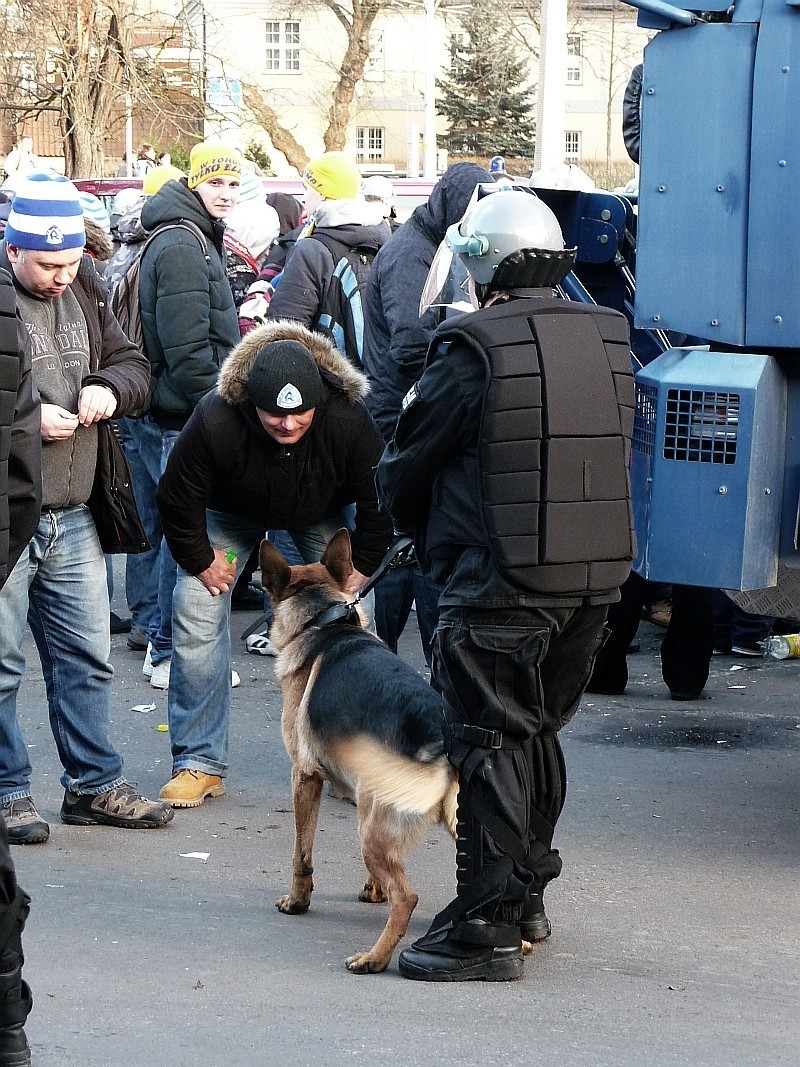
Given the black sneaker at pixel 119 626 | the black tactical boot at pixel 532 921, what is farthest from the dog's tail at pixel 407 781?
the black sneaker at pixel 119 626

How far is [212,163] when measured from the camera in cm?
683

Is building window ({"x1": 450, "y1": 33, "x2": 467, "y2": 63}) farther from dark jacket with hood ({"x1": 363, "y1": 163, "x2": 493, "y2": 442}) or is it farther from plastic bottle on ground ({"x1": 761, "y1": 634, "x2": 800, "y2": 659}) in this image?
dark jacket with hood ({"x1": 363, "y1": 163, "x2": 493, "y2": 442})

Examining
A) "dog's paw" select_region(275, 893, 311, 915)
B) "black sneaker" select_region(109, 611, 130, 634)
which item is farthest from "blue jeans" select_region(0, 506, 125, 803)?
"black sneaker" select_region(109, 611, 130, 634)

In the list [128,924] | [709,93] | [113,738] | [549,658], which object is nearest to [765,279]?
[709,93]

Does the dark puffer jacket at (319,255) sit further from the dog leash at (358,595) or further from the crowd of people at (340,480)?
the dog leash at (358,595)

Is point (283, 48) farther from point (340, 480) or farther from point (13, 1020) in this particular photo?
point (13, 1020)

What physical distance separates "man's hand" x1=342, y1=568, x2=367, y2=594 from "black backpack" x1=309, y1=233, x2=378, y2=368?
2.42 m

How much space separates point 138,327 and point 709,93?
320 centimetres

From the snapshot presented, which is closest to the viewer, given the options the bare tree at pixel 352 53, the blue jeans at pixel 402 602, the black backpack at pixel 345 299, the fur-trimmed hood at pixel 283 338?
the fur-trimmed hood at pixel 283 338

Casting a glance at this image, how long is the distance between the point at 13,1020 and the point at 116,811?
1869mm

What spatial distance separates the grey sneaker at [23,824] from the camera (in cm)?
488

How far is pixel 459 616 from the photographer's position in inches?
149

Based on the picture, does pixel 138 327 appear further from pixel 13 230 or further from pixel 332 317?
pixel 13 230

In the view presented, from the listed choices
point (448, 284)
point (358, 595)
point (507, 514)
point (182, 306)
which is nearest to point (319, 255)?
point (182, 306)
